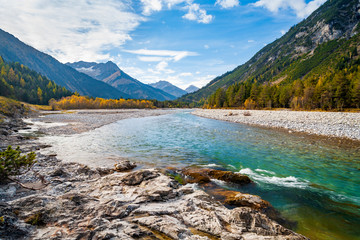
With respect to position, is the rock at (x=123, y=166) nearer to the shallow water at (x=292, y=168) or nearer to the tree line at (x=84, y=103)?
the shallow water at (x=292, y=168)

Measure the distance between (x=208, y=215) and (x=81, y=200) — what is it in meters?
5.45

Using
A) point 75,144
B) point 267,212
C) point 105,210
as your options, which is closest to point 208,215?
point 267,212

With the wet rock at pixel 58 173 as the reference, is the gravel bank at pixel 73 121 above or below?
below

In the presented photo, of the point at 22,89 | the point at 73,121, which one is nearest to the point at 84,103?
the point at 22,89

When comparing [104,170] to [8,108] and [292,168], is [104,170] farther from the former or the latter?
[8,108]

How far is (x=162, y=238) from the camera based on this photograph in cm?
500

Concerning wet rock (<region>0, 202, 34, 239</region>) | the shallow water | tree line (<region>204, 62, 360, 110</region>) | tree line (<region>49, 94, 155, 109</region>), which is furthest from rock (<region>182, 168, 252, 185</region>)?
tree line (<region>49, 94, 155, 109</region>)

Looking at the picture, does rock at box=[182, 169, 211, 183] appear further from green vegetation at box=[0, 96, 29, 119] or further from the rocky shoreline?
green vegetation at box=[0, 96, 29, 119]

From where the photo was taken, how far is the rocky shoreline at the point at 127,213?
16.5 feet

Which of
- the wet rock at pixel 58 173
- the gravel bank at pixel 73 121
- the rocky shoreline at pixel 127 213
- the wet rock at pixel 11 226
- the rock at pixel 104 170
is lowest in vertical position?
the gravel bank at pixel 73 121

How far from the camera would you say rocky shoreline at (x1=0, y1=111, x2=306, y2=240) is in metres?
5.04

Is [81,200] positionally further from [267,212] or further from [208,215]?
[267,212]

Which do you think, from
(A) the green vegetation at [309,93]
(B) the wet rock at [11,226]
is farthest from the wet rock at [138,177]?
(A) the green vegetation at [309,93]

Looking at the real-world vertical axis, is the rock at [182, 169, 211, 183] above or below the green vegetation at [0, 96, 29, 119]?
below
